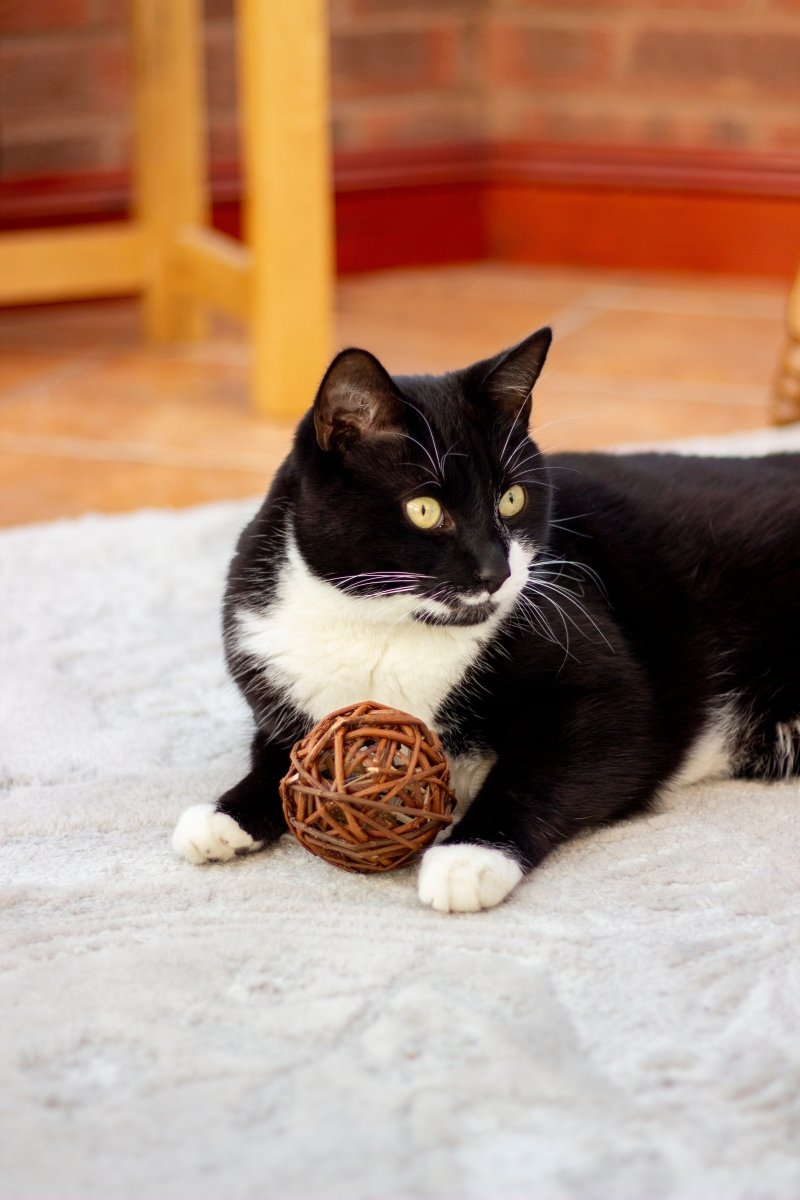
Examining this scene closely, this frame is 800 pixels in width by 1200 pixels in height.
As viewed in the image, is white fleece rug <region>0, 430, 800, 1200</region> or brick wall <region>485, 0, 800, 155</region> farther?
brick wall <region>485, 0, 800, 155</region>

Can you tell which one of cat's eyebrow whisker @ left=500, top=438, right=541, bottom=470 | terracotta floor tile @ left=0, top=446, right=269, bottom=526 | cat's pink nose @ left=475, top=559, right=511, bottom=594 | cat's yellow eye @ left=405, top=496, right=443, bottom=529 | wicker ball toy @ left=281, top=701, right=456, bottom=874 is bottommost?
terracotta floor tile @ left=0, top=446, right=269, bottom=526

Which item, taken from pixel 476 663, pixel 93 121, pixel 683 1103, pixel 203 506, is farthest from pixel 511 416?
pixel 93 121

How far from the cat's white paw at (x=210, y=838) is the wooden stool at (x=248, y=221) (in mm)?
1349

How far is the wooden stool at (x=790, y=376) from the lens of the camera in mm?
2094

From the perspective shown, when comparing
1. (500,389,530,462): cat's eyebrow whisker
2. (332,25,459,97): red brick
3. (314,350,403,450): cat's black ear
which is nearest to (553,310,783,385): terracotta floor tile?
(332,25,459,97): red brick

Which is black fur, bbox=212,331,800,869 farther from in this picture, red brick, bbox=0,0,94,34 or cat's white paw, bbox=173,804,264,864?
red brick, bbox=0,0,94,34

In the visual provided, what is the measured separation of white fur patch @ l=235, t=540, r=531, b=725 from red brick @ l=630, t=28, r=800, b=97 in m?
2.35

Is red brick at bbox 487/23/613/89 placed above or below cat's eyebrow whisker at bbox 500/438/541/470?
above

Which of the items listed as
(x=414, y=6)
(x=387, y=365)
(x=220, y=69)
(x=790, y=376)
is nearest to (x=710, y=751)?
(x=790, y=376)

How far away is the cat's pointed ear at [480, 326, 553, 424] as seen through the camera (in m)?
1.16

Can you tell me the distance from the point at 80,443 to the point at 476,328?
0.94 meters

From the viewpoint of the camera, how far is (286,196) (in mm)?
2283

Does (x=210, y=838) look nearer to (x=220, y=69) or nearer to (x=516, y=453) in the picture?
(x=516, y=453)

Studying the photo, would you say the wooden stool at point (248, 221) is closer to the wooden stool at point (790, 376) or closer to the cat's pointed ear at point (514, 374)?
the wooden stool at point (790, 376)
